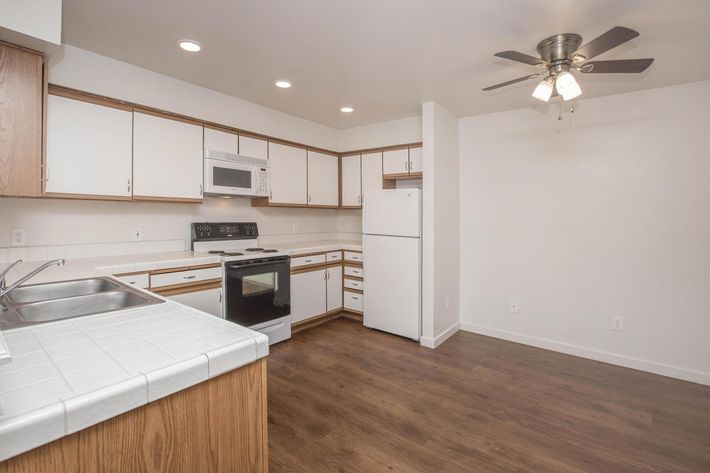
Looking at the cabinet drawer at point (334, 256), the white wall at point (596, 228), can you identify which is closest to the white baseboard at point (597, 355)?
the white wall at point (596, 228)

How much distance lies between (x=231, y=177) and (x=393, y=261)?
184 cm

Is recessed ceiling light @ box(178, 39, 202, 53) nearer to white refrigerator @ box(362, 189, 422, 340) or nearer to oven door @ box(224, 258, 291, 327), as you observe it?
oven door @ box(224, 258, 291, 327)

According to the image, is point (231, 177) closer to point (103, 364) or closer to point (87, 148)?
point (87, 148)

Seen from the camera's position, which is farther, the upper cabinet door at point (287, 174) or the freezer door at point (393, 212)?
the upper cabinet door at point (287, 174)

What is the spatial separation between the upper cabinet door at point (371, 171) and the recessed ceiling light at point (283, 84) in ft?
4.69

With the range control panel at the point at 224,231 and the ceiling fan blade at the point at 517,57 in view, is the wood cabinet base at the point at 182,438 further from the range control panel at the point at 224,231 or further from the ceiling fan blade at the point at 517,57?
the range control panel at the point at 224,231

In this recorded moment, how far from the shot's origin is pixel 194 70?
→ 2.83 meters

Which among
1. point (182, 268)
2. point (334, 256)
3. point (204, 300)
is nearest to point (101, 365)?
point (182, 268)

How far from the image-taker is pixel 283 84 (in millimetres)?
3094

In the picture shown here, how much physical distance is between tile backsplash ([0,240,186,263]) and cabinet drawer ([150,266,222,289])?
54 cm

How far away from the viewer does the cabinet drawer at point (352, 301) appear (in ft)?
13.7

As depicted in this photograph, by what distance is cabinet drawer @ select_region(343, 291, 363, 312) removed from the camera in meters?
4.18

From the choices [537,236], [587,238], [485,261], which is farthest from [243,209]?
[587,238]

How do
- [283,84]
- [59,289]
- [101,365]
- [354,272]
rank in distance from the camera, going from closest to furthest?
[101,365]
[59,289]
[283,84]
[354,272]
